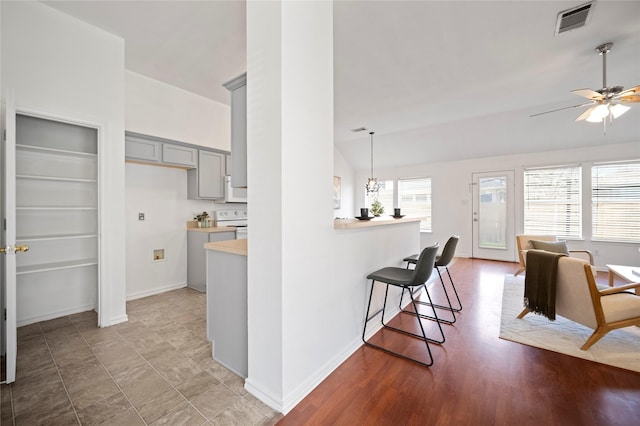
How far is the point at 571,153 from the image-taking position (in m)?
5.39

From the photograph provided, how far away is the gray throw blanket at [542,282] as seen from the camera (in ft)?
8.00

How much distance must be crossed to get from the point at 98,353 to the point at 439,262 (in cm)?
340

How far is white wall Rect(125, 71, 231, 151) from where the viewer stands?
3.58 metres

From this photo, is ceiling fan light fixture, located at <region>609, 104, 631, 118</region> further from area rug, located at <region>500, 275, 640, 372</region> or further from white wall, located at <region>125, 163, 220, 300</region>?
white wall, located at <region>125, 163, 220, 300</region>

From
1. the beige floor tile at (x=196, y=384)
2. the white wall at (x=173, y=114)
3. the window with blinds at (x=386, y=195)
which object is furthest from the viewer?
the window with blinds at (x=386, y=195)

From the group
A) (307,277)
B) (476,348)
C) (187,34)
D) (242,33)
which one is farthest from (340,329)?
(187,34)

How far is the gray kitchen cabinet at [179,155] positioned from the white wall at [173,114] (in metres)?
0.25

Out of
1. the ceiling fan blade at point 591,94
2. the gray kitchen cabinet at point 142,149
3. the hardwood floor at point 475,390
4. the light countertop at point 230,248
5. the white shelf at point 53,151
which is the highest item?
the ceiling fan blade at point 591,94

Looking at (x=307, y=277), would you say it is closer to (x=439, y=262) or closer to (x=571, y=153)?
(x=439, y=262)

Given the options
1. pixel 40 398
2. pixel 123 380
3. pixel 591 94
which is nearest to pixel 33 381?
pixel 40 398

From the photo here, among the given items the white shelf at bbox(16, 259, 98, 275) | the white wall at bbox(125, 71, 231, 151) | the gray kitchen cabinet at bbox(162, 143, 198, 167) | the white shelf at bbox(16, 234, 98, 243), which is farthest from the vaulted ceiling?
the white shelf at bbox(16, 259, 98, 275)

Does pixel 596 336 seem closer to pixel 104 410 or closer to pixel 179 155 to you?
pixel 104 410

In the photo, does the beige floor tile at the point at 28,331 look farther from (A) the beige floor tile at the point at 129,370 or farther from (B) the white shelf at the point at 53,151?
(B) the white shelf at the point at 53,151

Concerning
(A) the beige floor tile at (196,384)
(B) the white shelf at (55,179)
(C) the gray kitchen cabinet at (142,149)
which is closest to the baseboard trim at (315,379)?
(A) the beige floor tile at (196,384)
